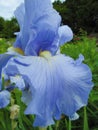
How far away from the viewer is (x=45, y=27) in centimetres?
110

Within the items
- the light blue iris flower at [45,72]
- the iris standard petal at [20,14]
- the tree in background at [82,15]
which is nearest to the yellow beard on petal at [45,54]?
the light blue iris flower at [45,72]

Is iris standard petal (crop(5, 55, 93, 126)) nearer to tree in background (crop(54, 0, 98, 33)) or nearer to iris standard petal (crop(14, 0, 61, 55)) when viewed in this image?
iris standard petal (crop(14, 0, 61, 55))

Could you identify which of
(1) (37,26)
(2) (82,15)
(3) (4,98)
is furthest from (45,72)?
(2) (82,15)

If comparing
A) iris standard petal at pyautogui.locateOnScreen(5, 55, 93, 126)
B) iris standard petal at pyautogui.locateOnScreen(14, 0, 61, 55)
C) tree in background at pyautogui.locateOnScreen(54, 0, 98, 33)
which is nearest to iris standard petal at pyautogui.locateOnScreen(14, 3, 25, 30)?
iris standard petal at pyautogui.locateOnScreen(14, 0, 61, 55)

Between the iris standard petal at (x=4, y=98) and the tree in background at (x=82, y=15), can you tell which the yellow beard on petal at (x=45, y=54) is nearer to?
the iris standard petal at (x=4, y=98)

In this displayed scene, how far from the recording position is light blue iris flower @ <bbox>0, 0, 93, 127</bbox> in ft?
3.14

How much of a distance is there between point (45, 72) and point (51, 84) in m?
0.04

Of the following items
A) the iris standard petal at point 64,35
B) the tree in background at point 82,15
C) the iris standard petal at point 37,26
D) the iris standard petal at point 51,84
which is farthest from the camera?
the tree in background at point 82,15

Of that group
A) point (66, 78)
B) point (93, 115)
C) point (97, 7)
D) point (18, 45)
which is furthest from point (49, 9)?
point (97, 7)

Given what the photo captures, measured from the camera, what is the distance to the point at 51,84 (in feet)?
3.15

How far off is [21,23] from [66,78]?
0.89 ft

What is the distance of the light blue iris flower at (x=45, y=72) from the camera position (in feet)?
3.14

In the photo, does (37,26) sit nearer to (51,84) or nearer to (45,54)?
(45,54)

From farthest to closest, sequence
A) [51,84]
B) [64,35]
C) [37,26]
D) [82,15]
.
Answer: [82,15] → [64,35] → [37,26] → [51,84]
